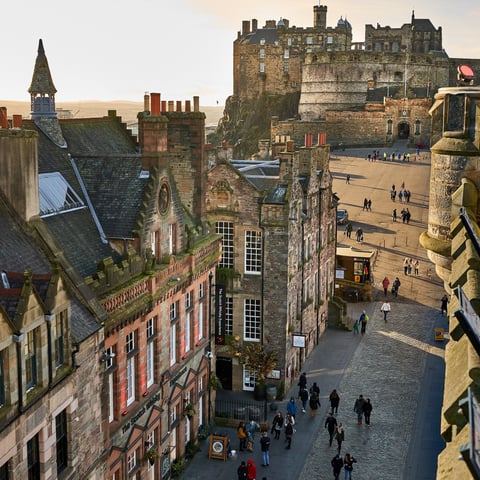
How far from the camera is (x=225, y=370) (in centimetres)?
3134

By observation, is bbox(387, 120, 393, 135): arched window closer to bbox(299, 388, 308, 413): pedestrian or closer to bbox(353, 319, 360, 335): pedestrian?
bbox(353, 319, 360, 335): pedestrian

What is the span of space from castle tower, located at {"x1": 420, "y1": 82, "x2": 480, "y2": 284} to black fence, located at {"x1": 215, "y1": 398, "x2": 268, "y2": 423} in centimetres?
1684

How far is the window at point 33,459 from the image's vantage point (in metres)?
13.7

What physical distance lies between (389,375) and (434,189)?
21.4 metres

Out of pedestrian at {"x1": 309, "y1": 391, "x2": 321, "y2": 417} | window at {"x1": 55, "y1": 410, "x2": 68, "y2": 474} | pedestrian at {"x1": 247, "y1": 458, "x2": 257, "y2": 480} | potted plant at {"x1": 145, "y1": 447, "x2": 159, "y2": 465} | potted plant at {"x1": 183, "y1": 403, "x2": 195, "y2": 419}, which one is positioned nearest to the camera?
window at {"x1": 55, "y1": 410, "x2": 68, "y2": 474}

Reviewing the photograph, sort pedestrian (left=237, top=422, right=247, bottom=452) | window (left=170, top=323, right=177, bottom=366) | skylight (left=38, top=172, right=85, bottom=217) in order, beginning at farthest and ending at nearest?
pedestrian (left=237, top=422, right=247, bottom=452) → window (left=170, top=323, right=177, bottom=366) → skylight (left=38, top=172, right=85, bottom=217)

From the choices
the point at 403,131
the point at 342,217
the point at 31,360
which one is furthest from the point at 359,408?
the point at 403,131

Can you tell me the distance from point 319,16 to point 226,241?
295 feet

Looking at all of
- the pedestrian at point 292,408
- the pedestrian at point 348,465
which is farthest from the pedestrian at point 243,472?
the pedestrian at point 292,408

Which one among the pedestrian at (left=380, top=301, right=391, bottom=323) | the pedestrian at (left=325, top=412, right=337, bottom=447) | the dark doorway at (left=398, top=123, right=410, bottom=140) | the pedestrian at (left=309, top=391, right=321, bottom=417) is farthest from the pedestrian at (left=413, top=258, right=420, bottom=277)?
the dark doorway at (left=398, top=123, right=410, bottom=140)

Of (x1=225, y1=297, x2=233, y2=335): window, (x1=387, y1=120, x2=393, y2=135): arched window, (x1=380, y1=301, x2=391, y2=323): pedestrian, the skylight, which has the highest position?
(x1=387, y1=120, x2=393, y2=135): arched window

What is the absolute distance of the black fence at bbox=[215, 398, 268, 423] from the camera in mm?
27953

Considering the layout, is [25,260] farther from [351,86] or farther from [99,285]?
[351,86]

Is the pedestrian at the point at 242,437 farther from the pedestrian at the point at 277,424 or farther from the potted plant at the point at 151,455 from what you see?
the potted plant at the point at 151,455
